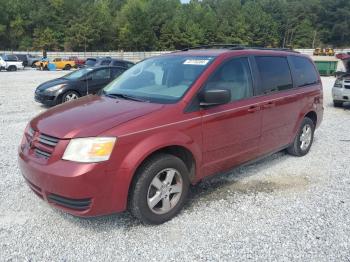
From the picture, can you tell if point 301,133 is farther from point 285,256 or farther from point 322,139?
point 285,256

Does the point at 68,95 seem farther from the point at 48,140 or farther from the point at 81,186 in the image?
the point at 81,186

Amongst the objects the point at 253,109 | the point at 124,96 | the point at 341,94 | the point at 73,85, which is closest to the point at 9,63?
the point at 73,85

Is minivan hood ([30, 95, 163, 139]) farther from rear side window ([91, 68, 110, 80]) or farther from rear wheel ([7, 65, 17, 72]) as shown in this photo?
rear wheel ([7, 65, 17, 72])

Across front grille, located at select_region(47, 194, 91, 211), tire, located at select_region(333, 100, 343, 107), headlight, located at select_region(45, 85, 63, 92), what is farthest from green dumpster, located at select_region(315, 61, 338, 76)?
front grille, located at select_region(47, 194, 91, 211)

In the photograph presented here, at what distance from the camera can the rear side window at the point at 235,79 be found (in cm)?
402

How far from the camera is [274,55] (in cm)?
509

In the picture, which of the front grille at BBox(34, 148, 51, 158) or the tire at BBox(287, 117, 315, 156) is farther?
the tire at BBox(287, 117, 315, 156)

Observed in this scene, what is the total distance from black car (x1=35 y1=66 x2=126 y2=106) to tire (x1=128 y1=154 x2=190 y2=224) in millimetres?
7291

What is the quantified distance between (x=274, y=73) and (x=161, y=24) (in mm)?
91676

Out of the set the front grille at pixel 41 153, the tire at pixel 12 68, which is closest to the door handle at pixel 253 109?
the front grille at pixel 41 153

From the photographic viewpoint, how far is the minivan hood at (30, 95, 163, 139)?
3197mm

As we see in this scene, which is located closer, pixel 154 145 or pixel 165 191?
pixel 154 145

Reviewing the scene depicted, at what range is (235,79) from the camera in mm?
4273

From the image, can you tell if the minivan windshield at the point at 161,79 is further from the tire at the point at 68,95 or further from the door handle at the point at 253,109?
the tire at the point at 68,95
